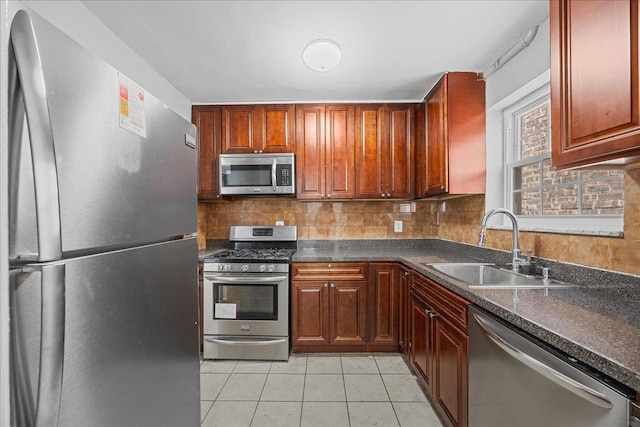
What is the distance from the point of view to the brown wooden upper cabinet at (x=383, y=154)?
283 centimetres

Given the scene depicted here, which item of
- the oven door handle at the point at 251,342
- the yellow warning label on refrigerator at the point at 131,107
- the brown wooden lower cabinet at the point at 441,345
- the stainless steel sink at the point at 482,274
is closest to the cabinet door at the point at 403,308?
the brown wooden lower cabinet at the point at 441,345

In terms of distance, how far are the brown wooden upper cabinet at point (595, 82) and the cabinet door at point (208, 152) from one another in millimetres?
2575

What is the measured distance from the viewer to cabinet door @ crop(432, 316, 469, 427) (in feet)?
4.75

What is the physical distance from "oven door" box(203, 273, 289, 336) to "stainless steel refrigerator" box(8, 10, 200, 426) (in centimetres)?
148

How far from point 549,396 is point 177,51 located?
264cm

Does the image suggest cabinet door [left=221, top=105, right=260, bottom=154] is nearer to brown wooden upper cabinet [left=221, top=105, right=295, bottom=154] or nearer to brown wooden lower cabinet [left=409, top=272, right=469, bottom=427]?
brown wooden upper cabinet [left=221, top=105, right=295, bottom=154]

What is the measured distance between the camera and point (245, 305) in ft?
8.08

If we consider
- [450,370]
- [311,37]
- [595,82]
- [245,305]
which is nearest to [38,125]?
[595,82]

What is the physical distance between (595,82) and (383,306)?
2.03m

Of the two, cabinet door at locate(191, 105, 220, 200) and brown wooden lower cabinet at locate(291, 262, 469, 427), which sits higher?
cabinet door at locate(191, 105, 220, 200)

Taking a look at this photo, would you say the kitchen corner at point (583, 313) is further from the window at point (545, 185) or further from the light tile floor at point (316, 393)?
the light tile floor at point (316, 393)

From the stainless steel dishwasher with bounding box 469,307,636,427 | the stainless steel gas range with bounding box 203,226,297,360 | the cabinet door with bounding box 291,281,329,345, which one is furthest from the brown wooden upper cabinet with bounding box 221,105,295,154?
the stainless steel dishwasher with bounding box 469,307,636,427

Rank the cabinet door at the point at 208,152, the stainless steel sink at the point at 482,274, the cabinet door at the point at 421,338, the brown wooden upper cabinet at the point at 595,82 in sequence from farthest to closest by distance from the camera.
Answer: the cabinet door at the point at 208,152 → the cabinet door at the point at 421,338 → the stainless steel sink at the point at 482,274 → the brown wooden upper cabinet at the point at 595,82

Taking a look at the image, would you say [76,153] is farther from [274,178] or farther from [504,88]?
[504,88]
